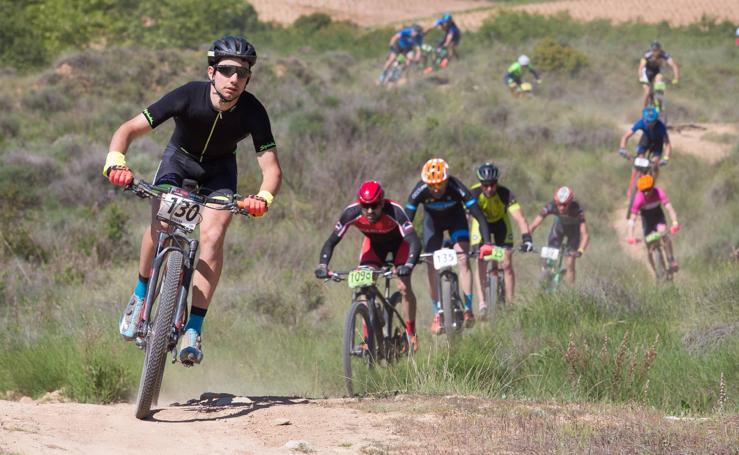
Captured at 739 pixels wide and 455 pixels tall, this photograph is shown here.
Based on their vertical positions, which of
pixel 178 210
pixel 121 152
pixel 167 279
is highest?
pixel 121 152

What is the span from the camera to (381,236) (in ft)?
33.9

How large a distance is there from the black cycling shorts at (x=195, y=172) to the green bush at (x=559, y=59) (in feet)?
101

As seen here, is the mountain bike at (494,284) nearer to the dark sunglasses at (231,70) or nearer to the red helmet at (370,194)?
the red helmet at (370,194)

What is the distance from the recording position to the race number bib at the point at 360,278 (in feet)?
30.7

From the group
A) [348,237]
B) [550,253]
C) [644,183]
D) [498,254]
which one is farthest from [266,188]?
[348,237]

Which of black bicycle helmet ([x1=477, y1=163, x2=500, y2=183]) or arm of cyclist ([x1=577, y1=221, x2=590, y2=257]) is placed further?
arm of cyclist ([x1=577, y1=221, x2=590, y2=257])

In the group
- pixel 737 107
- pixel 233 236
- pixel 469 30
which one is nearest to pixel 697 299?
pixel 233 236

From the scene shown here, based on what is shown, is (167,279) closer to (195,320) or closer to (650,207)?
(195,320)

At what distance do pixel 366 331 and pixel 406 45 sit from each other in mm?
24766

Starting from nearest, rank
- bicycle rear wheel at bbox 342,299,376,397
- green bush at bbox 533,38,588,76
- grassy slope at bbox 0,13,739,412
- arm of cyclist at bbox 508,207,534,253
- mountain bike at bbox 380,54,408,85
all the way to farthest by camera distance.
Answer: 1. grassy slope at bbox 0,13,739,412
2. bicycle rear wheel at bbox 342,299,376,397
3. arm of cyclist at bbox 508,207,534,253
4. mountain bike at bbox 380,54,408,85
5. green bush at bbox 533,38,588,76

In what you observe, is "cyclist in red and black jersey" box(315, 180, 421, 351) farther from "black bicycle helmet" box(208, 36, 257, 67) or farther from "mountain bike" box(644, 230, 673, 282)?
"mountain bike" box(644, 230, 673, 282)

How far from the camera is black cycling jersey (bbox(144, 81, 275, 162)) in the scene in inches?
277

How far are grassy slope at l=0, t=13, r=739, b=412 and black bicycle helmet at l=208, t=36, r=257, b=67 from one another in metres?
2.82

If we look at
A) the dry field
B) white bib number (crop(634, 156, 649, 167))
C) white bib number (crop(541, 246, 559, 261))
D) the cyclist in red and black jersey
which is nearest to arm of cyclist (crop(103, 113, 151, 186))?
the cyclist in red and black jersey
